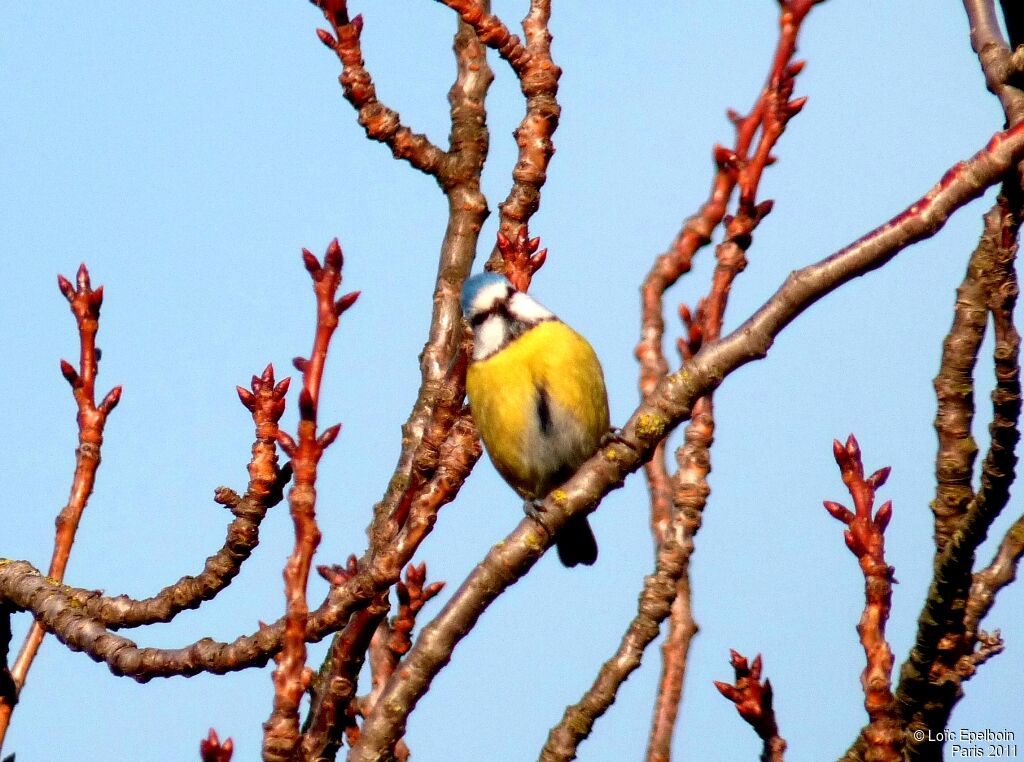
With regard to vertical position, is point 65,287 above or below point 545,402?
below

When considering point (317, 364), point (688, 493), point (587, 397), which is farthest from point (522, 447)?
point (317, 364)

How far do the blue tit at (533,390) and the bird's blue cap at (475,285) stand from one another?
0.26 ft

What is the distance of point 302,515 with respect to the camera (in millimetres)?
1958

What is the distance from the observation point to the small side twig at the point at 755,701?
3.05 metres

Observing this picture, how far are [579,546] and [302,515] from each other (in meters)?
3.71

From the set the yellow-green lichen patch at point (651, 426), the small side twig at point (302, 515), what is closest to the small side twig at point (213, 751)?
the small side twig at point (302, 515)

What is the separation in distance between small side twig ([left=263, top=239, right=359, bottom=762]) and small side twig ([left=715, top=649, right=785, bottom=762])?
1326mm

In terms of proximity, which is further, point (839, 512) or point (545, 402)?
point (545, 402)

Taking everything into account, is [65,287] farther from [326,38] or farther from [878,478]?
[878,478]

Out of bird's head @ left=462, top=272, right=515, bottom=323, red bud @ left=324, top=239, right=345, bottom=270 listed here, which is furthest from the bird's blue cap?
red bud @ left=324, top=239, right=345, bottom=270

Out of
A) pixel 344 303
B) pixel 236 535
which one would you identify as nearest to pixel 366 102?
pixel 236 535

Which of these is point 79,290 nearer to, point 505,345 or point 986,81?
point 505,345

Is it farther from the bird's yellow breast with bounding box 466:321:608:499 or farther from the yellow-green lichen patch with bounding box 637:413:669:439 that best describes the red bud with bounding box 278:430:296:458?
the bird's yellow breast with bounding box 466:321:608:499

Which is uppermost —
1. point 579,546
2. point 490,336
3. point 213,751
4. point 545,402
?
point 490,336
